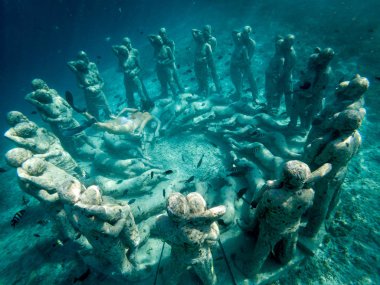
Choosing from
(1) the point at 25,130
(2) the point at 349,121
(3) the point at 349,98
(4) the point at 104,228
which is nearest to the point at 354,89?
(3) the point at 349,98

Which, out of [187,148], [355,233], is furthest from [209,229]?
[187,148]

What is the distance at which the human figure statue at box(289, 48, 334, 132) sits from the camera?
7.73 m

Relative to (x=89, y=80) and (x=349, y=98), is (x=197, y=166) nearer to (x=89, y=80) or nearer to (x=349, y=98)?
(x=349, y=98)

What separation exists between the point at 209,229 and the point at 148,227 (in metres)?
3.09

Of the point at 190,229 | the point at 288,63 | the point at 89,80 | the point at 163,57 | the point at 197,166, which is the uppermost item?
the point at 288,63

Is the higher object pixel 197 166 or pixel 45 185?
pixel 197 166

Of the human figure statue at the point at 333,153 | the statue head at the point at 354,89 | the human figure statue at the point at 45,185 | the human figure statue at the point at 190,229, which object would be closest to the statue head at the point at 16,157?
the human figure statue at the point at 45,185

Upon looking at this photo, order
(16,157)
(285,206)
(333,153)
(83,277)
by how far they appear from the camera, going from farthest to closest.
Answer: (16,157)
(83,277)
(333,153)
(285,206)

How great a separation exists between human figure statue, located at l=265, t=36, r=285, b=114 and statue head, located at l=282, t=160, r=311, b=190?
8.34m

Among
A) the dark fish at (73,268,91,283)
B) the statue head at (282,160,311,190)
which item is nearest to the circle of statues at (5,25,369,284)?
the statue head at (282,160,311,190)

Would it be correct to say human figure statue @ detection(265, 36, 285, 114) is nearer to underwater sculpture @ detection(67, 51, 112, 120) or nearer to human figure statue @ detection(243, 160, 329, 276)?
human figure statue @ detection(243, 160, 329, 276)

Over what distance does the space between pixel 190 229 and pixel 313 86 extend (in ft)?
24.3

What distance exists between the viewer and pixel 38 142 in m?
8.28

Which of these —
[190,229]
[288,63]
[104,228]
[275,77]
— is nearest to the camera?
[190,229]
